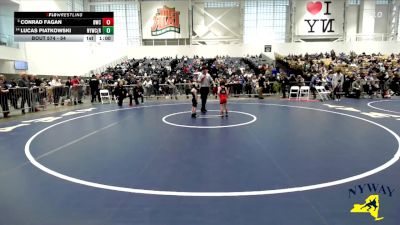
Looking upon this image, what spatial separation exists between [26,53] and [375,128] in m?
29.8

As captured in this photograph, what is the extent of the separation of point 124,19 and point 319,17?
1023 inches

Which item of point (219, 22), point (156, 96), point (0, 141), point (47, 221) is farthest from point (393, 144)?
point (219, 22)

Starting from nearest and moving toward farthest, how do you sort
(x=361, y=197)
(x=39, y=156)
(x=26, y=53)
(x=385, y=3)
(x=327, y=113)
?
(x=361, y=197)
(x=39, y=156)
(x=327, y=113)
(x=26, y=53)
(x=385, y=3)

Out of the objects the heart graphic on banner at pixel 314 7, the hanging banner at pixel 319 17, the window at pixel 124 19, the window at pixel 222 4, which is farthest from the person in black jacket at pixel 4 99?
the heart graphic on banner at pixel 314 7

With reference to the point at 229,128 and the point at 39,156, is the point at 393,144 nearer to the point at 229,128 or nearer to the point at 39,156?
the point at 229,128

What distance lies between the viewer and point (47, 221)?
3578 mm

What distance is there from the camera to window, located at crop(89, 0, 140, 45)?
42.0 m

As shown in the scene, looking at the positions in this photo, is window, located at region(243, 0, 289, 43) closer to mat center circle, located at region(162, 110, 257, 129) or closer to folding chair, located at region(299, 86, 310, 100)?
folding chair, located at region(299, 86, 310, 100)

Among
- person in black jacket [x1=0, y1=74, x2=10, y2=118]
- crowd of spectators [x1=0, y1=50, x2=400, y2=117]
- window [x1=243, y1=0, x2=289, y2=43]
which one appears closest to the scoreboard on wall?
crowd of spectators [x1=0, y1=50, x2=400, y2=117]

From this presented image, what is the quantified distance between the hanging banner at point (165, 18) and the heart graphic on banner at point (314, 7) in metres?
15.8

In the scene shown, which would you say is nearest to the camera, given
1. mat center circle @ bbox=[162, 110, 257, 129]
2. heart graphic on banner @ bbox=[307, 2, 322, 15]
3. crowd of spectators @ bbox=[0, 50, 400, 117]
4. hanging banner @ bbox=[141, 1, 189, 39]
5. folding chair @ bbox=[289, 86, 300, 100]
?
mat center circle @ bbox=[162, 110, 257, 129]

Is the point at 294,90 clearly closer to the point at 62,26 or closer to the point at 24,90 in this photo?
the point at 62,26

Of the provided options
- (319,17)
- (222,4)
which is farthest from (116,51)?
(319,17)

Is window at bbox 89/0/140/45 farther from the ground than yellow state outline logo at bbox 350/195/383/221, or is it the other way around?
window at bbox 89/0/140/45
